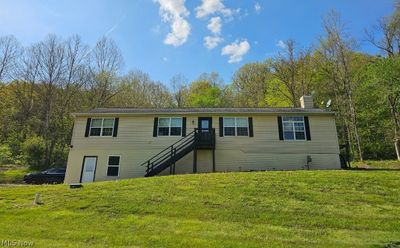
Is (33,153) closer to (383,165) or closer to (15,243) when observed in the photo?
(15,243)

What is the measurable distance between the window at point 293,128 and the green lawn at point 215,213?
5100 mm

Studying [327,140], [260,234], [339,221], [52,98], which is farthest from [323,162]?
[52,98]

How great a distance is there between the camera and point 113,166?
1669 cm

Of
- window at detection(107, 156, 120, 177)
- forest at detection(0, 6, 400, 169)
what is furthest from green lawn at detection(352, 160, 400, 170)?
window at detection(107, 156, 120, 177)

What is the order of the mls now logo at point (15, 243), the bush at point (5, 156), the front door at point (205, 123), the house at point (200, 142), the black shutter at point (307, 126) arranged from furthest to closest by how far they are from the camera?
the bush at point (5, 156)
the front door at point (205, 123)
the black shutter at point (307, 126)
the house at point (200, 142)
the mls now logo at point (15, 243)

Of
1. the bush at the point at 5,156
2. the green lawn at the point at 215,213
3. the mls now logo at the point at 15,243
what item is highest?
the bush at the point at 5,156

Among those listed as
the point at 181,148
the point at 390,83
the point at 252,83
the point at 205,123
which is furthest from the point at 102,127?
the point at 252,83

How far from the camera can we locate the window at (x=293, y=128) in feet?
54.7

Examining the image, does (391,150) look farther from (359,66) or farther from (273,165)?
(273,165)

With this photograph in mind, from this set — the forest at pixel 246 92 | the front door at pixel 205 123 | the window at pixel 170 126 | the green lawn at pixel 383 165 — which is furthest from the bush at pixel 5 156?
the green lawn at pixel 383 165

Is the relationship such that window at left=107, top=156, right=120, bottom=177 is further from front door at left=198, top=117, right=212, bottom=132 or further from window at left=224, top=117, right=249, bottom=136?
window at left=224, top=117, right=249, bottom=136

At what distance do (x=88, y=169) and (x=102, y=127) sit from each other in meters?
2.83

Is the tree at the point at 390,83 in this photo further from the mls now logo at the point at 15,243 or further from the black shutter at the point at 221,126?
the mls now logo at the point at 15,243

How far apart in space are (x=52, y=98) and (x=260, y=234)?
3135 cm
